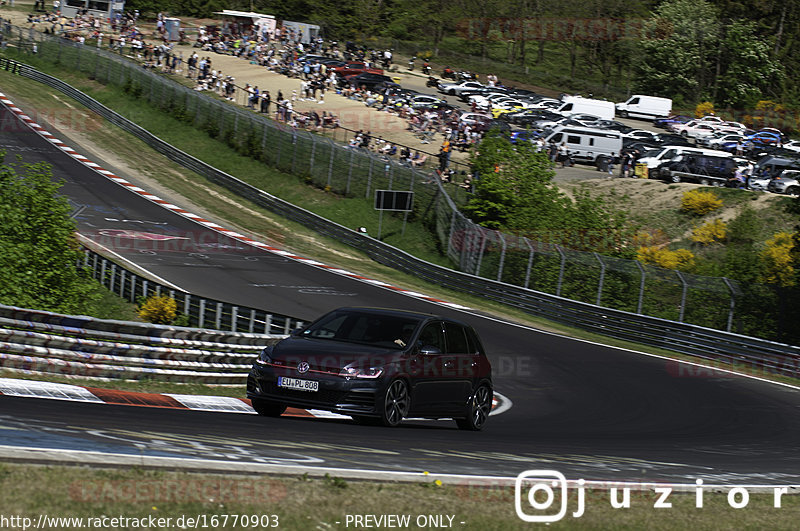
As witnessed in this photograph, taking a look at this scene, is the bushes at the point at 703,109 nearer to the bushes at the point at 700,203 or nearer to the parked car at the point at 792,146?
the parked car at the point at 792,146

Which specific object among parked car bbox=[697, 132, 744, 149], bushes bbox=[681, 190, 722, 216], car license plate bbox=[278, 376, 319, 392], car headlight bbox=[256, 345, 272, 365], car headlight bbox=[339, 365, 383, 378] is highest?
parked car bbox=[697, 132, 744, 149]

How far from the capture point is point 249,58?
217 feet

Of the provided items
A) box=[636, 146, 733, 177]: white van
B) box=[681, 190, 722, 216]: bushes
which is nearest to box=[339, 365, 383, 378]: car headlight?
box=[681, 190, 722, 216]: bushes

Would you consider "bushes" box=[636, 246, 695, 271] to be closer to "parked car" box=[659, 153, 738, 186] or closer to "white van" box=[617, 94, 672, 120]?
"parked car" box=[659, 153, 738, 186]

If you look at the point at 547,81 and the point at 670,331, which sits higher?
the point at 547,81

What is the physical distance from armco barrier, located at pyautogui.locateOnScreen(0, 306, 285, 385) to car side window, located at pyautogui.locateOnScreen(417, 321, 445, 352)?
12.9 feet

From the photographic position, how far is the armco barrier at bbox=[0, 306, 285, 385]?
1185 centimetres

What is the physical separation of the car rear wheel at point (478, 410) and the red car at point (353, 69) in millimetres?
52782

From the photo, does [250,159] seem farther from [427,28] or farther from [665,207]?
[427,28]

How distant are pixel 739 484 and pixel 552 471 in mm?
2433

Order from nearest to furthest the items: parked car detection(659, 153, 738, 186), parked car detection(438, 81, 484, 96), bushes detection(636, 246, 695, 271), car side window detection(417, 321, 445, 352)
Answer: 1. car side window detection(417, 321, 445, 352)
2. bushes detection(636, 246, 695, 271)
3. parked car detection(659, 153, 738, 186)
4. parked car detection(438, 81, 484, 96)

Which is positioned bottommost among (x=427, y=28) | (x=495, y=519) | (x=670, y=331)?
(x=670, y=331)

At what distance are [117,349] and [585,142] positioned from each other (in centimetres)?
4394

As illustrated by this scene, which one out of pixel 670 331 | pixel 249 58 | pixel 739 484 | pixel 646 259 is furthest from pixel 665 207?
pixel 739 484
